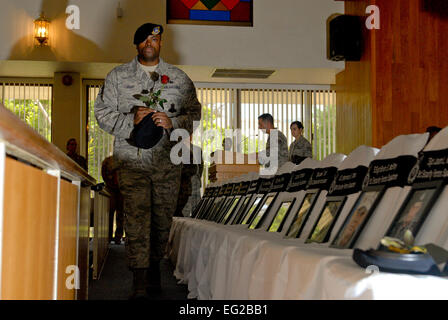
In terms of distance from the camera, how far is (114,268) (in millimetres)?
4855

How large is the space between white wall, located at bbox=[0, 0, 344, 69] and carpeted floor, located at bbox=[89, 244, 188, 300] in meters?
3.40

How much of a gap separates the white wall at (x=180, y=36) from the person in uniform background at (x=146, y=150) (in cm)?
476

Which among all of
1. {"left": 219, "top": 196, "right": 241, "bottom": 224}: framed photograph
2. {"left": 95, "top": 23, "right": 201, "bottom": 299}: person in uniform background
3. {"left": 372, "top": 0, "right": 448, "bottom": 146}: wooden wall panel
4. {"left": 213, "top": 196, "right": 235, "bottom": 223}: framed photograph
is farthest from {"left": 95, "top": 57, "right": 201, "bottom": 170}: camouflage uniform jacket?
{"left": 372, "top": 0, "right": 448, "bottom": 146}: wooden wall panel

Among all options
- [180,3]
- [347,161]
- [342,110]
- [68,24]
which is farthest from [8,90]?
[347,161]

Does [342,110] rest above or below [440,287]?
above

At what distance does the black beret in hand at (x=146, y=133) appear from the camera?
2906 millimetres

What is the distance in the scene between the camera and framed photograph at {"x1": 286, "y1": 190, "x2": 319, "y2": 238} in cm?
218

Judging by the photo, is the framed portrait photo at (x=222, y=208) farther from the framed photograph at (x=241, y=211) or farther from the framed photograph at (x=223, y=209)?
the framed photograph at (x=241, y=211)

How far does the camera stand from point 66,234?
1.76 meters

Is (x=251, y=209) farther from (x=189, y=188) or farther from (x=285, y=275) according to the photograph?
(x=189, y=188)

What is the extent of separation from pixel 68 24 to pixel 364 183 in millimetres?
6680

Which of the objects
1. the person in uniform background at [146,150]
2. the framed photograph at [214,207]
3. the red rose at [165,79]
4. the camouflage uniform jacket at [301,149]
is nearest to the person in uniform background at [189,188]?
the camouflage uniform jacket at [301,149]

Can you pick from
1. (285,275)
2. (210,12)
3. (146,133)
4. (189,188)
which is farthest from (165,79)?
(210,12)

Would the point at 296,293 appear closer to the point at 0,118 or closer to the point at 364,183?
the point at 364,183
